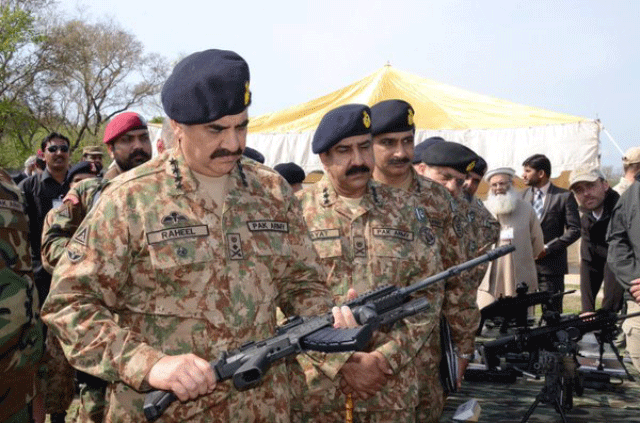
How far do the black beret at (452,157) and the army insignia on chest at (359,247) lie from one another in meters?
1.80

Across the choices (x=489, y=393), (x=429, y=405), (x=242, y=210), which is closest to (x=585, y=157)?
(x=489, y=393)

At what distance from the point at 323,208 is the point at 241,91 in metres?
1.27

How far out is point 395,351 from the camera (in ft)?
11.0

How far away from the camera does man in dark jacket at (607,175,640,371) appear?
5129 millimetres

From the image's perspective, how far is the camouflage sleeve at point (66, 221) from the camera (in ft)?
14.4

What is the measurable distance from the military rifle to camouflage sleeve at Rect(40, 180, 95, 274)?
3.37 metres

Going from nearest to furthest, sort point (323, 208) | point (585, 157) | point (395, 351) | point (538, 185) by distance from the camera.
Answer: point (395, 351) → point (323, 208) → point (538, 185) → point (585, 157)

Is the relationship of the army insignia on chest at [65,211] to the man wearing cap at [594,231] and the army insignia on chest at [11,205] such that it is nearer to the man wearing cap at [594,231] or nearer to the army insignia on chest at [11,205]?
the army insignia on chest at [11,205]

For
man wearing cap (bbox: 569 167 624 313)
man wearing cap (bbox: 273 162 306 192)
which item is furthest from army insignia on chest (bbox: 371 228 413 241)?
man wearing cap (bbox: 569 167 624 313)

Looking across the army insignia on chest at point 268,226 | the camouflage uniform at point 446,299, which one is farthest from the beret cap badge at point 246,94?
the camouflage uniform at point 446,299

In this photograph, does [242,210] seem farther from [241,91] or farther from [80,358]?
[80,358]

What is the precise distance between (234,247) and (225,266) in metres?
0.07

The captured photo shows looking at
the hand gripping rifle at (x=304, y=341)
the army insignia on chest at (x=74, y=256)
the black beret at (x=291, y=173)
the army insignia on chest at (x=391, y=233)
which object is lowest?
the hand gripping rifle at (x=304, y=341)

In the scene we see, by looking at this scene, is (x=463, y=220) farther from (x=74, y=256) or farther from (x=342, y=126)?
(x=74, y=256)
